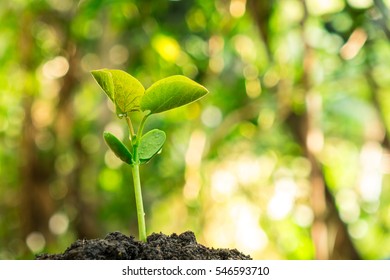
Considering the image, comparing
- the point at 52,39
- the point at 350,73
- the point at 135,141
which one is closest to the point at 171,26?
the point at 350,73

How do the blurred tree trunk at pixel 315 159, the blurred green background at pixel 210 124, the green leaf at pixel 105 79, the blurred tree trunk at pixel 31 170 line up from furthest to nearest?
the blurred tree trunk at pixel 31 170, the blurred green background at pixel 210 124, the blurred tree trunk at pixel 315 159, the green leaf at pixel 105 79

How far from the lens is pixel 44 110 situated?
4.72 ft

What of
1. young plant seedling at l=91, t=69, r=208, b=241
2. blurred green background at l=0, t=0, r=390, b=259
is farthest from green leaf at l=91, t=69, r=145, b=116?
blurred green background at l=0, t=0, r=390, b=259

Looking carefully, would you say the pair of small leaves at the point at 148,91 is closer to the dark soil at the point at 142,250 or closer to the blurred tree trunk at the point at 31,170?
the dark soil at the point at 142,250

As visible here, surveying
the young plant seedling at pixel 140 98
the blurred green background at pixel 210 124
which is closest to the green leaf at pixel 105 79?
the young plant seedling at pixel 140 98

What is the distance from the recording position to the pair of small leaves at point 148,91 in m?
0.31

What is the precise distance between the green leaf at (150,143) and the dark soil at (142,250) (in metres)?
0.04

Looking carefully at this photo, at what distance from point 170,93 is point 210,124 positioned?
888 millimetres

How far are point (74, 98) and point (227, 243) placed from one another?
0.42 m

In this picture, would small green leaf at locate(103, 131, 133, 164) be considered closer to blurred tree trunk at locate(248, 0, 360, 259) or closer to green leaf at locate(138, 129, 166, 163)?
green leaf at locate(138, 129, 166, 163)

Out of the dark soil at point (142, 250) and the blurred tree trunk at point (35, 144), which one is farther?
the blurred tree trunk at point (35, 144)

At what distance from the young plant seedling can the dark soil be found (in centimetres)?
1

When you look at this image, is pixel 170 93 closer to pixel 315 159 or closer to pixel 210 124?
pixel 315 159
